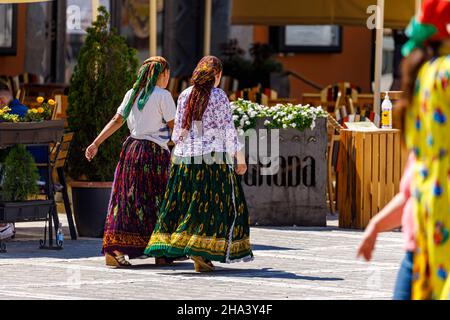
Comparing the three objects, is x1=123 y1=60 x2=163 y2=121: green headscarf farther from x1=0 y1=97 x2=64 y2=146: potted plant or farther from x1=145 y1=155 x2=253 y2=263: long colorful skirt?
x1=0 y1=97 x2=64 y2=146: potted plant

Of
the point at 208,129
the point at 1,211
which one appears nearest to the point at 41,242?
the point at 1,211

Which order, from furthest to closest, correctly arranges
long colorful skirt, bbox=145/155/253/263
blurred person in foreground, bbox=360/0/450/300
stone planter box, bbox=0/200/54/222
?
stone planter box, bbox=0/200/54/222
long colorful skirt, bbox=145/155/253/263
blurred person in foreground, bbox=360/0/450/300

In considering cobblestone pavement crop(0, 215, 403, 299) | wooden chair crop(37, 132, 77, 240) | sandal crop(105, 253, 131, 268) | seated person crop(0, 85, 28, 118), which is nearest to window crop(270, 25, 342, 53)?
seated person crop(0, 85, 28, 118)

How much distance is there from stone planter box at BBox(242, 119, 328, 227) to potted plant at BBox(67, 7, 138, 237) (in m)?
1.75

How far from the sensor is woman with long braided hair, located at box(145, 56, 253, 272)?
1066 cm

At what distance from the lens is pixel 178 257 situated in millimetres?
10930

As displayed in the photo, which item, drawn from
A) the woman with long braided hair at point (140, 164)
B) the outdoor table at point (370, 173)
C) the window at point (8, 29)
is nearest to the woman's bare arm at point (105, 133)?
the woman with long braided hair at point (140, 164)

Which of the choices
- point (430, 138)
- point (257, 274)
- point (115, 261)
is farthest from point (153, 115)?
point (430, 138)

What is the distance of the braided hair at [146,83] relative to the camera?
11.0m

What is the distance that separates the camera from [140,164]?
11078 mm

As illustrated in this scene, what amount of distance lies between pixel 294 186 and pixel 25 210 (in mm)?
3250

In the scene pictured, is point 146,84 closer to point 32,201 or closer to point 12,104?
point 32,201
